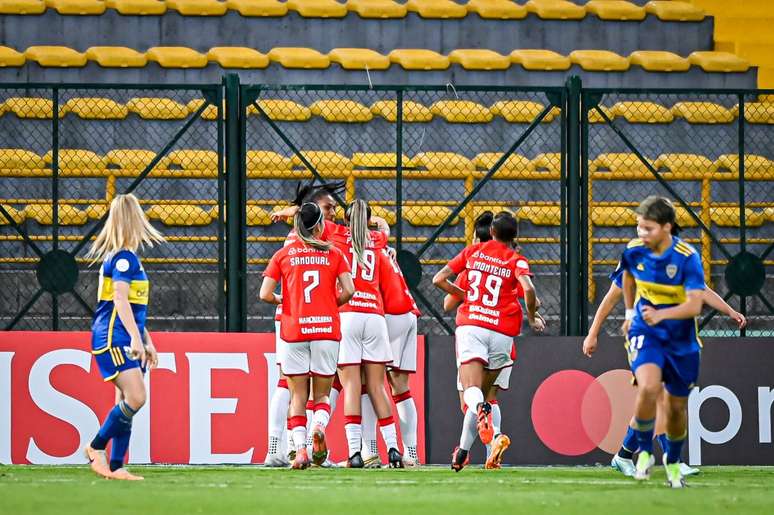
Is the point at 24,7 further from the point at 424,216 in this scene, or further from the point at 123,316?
the point at 123,316

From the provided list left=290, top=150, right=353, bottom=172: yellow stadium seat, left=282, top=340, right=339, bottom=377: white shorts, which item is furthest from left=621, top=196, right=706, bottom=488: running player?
left=290, top=150, right=353, bottom=172: yellow stadium seat

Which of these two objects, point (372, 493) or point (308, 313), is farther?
point (308, 313)

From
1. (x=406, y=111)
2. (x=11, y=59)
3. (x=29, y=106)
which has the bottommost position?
(x=29, y=106)

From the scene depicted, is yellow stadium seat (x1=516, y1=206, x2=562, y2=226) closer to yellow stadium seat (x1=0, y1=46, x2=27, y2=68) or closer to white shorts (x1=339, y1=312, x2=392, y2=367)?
white shorts (x1=339, y1=312, x2=392, y2=367)

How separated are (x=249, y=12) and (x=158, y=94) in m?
1.83

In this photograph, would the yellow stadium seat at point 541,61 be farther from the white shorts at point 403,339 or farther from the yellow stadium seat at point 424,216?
the white shorts at point 403,339

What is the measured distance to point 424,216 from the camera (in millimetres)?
15055

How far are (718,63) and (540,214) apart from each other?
12.1 feet

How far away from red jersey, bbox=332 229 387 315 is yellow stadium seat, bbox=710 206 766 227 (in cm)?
549

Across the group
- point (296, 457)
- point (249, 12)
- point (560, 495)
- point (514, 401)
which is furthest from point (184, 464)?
point (249, 12)

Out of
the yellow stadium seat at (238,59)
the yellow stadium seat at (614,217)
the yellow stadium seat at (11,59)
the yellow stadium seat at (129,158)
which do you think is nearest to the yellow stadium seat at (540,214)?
the yellow stadium seat at (614,217)

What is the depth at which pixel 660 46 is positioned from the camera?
58.5 feet

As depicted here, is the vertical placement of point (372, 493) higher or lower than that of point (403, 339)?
lower

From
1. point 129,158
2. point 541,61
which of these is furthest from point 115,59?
point 541,61
